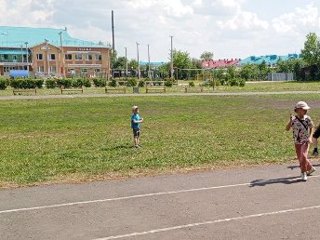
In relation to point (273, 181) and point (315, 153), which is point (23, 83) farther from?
point (273, 181)

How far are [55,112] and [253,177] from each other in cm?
1780

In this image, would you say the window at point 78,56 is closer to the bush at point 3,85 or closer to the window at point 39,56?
the window at point 39,56

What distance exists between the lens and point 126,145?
42.9ft

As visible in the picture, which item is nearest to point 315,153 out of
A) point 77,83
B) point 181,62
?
point 77,83

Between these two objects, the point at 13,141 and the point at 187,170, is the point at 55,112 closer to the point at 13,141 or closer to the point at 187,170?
the point at 13,141

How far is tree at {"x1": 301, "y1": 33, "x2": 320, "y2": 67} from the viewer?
80.4 metres

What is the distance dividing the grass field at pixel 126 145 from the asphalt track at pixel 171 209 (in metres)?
1.13

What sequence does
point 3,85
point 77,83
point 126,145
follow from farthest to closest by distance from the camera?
point 77,83 → point 3,85 → point 126,145

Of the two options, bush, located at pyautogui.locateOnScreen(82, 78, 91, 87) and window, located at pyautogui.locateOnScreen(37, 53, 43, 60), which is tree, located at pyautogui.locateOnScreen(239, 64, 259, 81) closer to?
bush, located at pyautogui.locateOnScreen(82, 78, 91, 87)

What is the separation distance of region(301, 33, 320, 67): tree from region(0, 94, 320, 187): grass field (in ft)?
212

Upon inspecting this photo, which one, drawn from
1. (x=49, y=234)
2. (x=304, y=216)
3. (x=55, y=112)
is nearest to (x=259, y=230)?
(x=304, y=216)

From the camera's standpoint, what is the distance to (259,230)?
5.89 m

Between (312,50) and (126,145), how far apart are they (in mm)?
76080

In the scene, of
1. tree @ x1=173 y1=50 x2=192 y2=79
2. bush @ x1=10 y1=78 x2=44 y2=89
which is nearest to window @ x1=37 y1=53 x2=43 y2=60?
tree @ x1=173 y1=50 x2=192 y2=79
